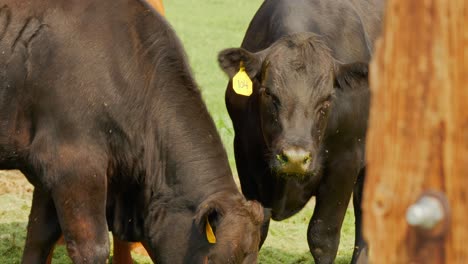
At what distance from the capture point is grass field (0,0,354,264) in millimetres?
7934

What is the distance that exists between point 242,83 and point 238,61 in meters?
0.25

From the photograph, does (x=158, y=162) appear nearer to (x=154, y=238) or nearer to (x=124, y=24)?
(x=154, y=238)

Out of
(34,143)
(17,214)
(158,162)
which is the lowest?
(17,214)

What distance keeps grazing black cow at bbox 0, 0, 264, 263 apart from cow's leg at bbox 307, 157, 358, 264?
1.35m

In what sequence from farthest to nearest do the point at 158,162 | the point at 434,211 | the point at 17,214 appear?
1. the point at 17,214
2. the point at 158,162
3. the point at 434,211

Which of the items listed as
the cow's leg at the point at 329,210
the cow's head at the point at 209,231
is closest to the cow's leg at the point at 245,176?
the cow's leg at the point at 329,210

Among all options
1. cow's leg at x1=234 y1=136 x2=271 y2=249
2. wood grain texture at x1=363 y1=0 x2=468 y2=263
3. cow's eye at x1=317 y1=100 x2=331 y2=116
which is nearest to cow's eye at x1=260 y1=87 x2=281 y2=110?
cow's eye at x1=317 y1=100 x2=331 y2=116

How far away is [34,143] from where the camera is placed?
230 inches

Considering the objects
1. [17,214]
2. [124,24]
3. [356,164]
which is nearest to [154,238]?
[124,24]

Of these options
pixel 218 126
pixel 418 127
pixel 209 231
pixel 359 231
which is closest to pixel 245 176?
pixel 359 231

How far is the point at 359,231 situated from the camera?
7.62 metres

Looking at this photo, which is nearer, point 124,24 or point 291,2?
point 124,24

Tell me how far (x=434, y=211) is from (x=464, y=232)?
8cm

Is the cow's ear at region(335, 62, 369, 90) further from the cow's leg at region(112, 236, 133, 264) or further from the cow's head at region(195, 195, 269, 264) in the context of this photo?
the cow's leg at region(112, 236, 133, 264)
